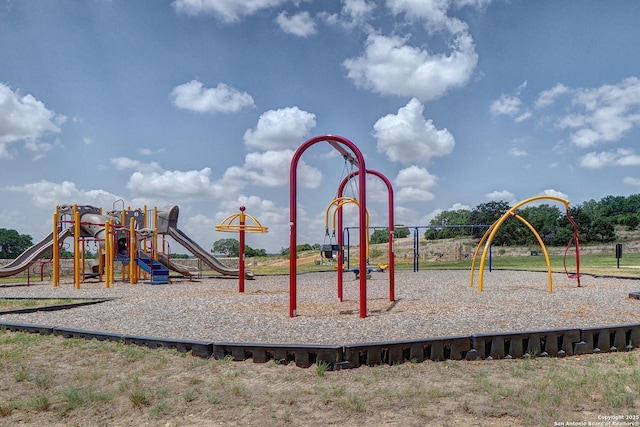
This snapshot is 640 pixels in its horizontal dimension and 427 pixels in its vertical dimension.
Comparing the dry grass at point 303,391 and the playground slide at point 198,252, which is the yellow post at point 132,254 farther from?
the dry grass at point 303,391

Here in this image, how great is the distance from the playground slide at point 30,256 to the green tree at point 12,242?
44899 mm

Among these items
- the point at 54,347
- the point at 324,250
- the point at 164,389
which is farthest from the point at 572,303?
the point at 54,347

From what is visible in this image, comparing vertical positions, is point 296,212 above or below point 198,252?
above

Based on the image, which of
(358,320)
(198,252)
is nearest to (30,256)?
(198,252)

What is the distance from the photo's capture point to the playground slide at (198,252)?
23.8m

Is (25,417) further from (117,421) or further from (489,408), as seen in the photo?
(489,408)

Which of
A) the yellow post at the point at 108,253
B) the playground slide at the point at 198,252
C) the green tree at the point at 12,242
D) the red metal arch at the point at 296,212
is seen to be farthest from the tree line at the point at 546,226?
the green tree at the point at 12,242

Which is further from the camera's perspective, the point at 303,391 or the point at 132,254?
the point at 132,254

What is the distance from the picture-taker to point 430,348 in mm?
6367

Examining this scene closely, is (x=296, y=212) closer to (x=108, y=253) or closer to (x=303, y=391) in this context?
(x=303, y=391)

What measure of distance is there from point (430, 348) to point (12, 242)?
68.3 meters

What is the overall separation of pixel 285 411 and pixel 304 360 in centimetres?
147

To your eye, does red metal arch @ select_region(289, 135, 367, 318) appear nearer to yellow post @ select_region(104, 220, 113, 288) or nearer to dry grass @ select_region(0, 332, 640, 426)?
dry grass @ select_region(0, 332, 640, 426)

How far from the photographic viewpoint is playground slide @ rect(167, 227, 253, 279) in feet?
78.2
